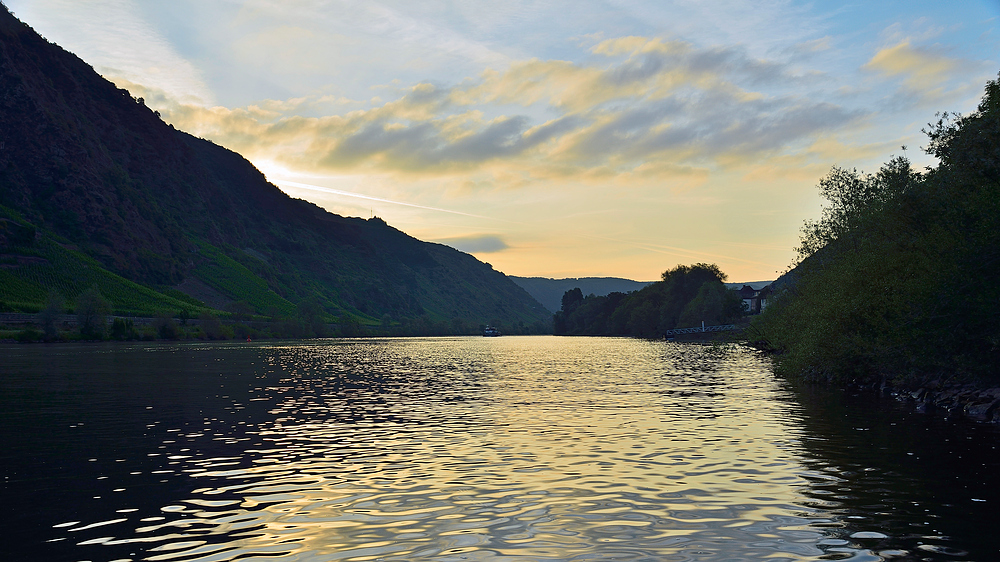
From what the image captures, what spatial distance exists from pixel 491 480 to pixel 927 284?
33.0m

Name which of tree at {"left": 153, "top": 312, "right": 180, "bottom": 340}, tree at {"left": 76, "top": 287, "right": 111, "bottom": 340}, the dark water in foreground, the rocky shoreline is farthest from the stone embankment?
tree at {"left": 153, "top": 312, "right": 180, "bottom": 340}

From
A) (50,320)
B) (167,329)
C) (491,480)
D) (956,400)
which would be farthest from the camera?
(167,329)

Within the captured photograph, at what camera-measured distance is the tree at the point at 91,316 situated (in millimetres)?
166250

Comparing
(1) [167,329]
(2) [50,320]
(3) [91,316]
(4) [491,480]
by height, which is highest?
(3) [91,316]

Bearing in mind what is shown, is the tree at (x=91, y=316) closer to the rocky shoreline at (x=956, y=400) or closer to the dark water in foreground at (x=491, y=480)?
the dark water in foreground at (x=491, y=480)

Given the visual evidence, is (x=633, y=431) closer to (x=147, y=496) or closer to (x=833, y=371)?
(x=147, y=496)

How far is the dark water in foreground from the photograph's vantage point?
15555 mm

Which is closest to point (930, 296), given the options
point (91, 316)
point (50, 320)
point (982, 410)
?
point (982, 410)

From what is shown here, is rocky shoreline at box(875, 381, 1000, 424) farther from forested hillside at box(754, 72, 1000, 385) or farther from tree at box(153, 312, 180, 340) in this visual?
tree at box(153, 312, 180, 340)

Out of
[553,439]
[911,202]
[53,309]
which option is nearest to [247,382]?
[553,439]

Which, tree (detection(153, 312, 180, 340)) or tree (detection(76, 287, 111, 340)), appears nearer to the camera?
tree (detection(76, 287, 111, 340))

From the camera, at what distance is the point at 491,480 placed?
878 inches

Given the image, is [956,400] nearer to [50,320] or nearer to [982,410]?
[982,410]

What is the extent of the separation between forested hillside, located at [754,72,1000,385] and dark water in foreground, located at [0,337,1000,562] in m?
5.71
